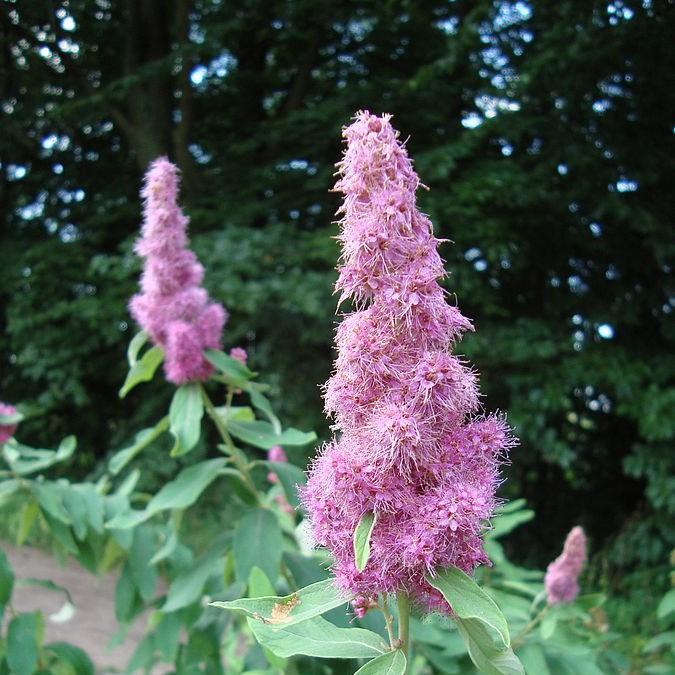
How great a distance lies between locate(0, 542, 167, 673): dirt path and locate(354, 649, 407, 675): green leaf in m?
4.02

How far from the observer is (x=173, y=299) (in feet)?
6.34

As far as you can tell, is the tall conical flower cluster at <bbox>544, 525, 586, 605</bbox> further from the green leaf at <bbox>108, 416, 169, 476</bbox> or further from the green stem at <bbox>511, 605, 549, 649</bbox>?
the green leaf at <bbox>108, 416, 169, 476</bbox>

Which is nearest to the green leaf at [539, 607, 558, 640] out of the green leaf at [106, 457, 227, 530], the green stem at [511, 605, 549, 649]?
the green stem at [511, 605, 549, 649]

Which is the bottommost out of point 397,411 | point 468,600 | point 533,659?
point 533,659

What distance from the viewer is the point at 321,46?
638 centimetres

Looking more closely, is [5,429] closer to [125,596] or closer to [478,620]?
[125,596]

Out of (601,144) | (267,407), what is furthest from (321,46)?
(267,407)

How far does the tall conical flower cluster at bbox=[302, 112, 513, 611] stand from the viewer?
92 centimetres

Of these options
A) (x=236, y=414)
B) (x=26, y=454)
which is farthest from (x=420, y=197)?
(x=26, y=454)

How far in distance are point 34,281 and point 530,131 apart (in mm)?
3930

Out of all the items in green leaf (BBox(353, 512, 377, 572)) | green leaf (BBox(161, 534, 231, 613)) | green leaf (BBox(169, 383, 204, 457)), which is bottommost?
green leaf (BBox(161, 534, 231, 613))

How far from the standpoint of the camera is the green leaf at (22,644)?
1.85 m

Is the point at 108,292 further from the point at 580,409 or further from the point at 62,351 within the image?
the point at 580,409

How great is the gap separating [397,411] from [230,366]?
1.10m
